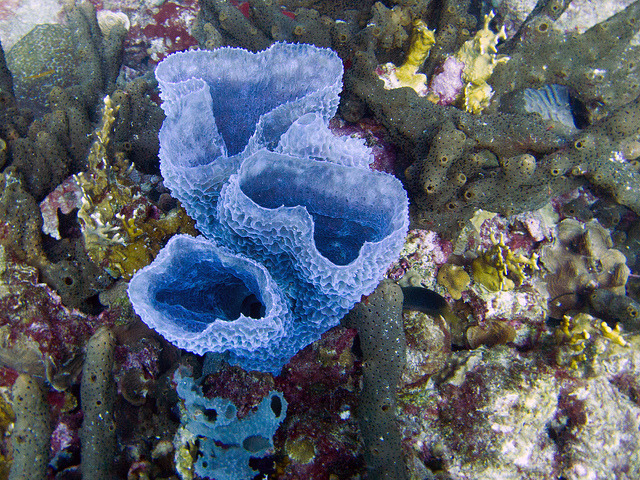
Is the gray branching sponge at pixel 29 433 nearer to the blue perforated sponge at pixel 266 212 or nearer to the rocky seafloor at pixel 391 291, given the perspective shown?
the rocky seafloor at pixel 391 291

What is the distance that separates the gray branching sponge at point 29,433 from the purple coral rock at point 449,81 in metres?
4.25

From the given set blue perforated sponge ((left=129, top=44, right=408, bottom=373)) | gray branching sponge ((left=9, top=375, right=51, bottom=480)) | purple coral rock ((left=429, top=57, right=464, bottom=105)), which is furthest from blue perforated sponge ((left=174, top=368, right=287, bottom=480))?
purple coral rock ((left=429, top=57, right=464, bottom=105))

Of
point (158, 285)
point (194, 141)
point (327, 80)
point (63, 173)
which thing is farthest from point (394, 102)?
point (63, 173)

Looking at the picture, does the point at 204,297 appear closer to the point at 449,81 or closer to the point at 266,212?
the point at 266,212

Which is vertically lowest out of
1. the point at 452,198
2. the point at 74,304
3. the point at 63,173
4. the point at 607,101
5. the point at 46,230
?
the point at 74,304

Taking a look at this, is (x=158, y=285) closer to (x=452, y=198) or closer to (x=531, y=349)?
(x=452, y=198)

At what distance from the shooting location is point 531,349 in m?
2.93

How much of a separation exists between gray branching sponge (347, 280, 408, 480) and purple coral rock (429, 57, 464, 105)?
2.27m

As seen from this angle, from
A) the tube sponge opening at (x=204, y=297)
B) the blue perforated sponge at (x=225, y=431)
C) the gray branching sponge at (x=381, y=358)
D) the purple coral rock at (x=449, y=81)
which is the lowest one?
the blue perforated sponge at (x=225, y=431)

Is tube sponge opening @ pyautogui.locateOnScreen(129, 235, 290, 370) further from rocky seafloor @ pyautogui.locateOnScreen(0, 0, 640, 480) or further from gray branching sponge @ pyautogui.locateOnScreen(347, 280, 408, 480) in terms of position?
gray branching sponge @ pyautogui.locateOnScreen(347, 280, 408, 480)

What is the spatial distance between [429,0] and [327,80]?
2.10 m

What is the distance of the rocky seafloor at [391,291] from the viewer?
2289 millimetres

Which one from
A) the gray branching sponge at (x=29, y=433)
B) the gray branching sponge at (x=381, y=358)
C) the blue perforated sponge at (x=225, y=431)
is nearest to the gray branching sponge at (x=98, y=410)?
the gray branching sponge at (x=29, y=433)

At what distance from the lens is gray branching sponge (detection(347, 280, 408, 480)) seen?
2.30m
